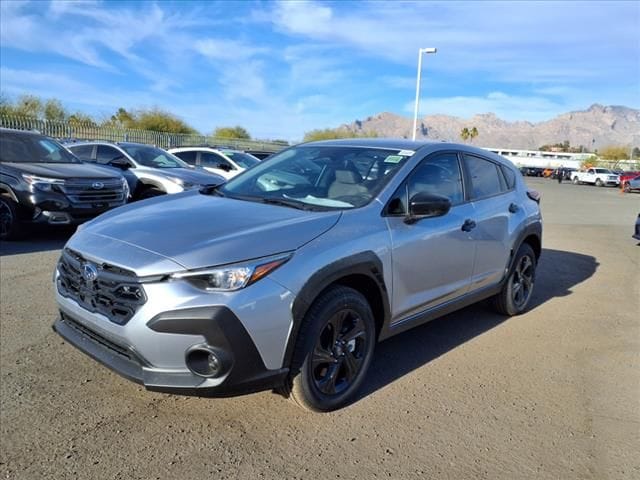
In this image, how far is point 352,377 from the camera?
134 inches

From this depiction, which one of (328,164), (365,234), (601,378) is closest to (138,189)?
(328,164)

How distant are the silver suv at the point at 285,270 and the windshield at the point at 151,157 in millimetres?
7284

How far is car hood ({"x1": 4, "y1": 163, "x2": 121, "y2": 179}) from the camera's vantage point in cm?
766

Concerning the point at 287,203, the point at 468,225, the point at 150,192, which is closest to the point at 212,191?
the point at 287,203

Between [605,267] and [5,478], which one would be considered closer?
[5,478]

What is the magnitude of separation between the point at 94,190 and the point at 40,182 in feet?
2.50

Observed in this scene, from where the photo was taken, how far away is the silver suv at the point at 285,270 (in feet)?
8.77

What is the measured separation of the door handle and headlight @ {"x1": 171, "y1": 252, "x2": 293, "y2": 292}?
2.10 metres

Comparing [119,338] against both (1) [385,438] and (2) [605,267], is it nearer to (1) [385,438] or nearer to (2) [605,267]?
(1) [385,438]

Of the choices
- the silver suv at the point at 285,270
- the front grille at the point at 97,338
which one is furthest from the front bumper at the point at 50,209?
the front grille at the point at 97,338

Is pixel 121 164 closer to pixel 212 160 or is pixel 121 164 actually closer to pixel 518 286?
pixel 212 160

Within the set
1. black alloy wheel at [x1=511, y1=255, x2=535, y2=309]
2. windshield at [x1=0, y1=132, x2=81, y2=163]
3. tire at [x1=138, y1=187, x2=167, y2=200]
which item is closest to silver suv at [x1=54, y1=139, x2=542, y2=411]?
black alloy wheel at [x1=511, y1=255, x2=535, y2=309]

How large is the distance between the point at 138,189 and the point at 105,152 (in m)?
1.67

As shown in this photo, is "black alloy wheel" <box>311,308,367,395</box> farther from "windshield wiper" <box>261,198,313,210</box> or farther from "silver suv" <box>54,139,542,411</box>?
"windshield wiper" <box>261,198,313,210</box>
